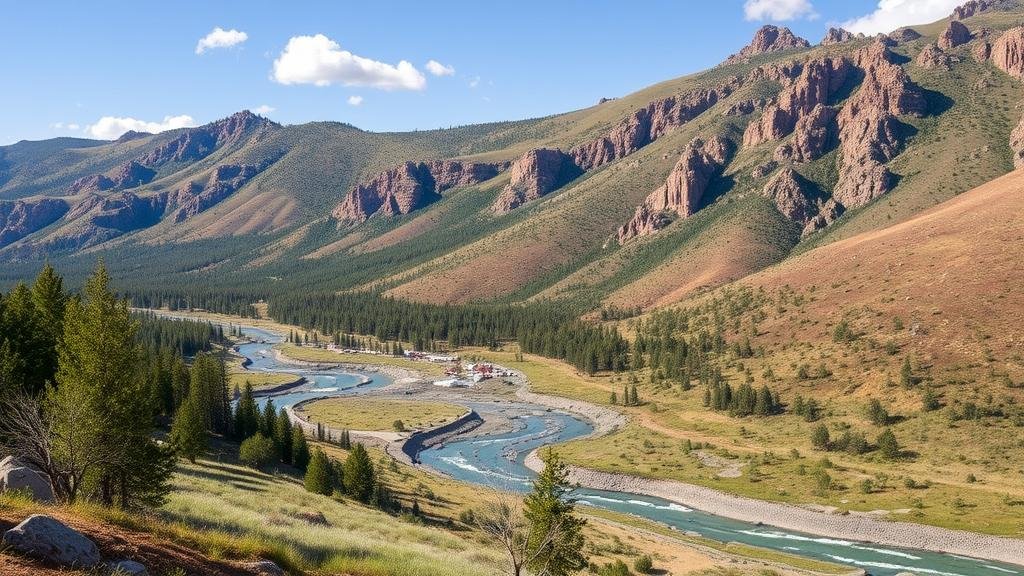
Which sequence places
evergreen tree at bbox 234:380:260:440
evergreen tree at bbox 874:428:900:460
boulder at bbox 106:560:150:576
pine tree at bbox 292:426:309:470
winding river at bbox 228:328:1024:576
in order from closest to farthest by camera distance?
boulder at bbox 106:560:150:576 < winding river at bbox 228:328:1024:576 < pine tree at bbox 292:426:309:470 < evergreen tree at bbox 234:380:260:440 < evergreen tree at bbox 874:428:900:460

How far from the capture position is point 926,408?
87438mm

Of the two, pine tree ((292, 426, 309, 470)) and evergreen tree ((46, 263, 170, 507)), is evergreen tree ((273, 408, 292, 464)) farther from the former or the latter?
evergreen tree ((46, 263, 170, 507))

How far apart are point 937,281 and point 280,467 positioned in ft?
354

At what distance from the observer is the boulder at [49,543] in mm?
12383

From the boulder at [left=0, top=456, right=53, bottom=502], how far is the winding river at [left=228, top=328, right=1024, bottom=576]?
192ft

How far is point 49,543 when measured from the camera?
12508 millimetres

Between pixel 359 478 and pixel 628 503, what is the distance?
33951 mm

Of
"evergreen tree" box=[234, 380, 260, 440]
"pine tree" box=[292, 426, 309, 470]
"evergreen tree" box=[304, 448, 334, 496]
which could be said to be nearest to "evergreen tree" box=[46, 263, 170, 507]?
"evergreen tree" box=[304, 448, 334, 496]

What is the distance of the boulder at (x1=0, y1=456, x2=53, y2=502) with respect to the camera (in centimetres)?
2011

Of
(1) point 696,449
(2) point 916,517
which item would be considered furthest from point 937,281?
(2) point 916,517

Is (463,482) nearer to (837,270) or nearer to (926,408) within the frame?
(926,408)

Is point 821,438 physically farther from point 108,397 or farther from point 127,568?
point 127,568

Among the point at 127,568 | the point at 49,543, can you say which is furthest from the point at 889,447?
the point at 49,543

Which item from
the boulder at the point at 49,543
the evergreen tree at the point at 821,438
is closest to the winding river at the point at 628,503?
the evergreen tree at the point at 821,438
